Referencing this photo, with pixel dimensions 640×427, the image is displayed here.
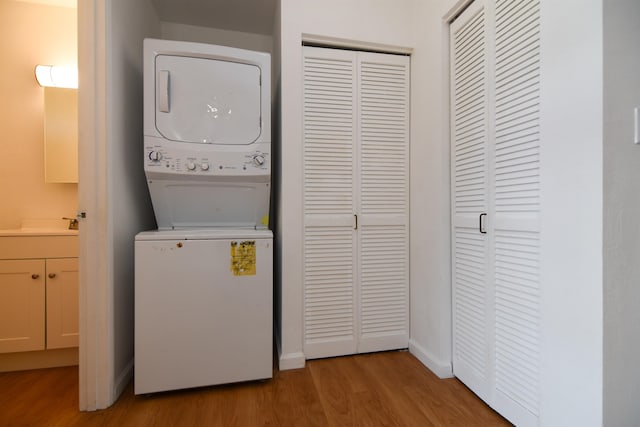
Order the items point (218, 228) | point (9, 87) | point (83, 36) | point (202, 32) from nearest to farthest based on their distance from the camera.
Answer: point (83, 36)
point (218, 228)
point (9, 87)
point (202, 32)

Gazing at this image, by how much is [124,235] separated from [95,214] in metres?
0.23

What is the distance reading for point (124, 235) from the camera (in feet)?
5.22

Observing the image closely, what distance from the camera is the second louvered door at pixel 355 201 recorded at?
1.85 m

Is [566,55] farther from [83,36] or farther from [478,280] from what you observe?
[83,36]

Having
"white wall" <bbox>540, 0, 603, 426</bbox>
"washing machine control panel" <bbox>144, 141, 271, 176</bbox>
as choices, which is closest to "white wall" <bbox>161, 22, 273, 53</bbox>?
"washing machine control panel" <bbox>144, 141, 271, 176</bbox>

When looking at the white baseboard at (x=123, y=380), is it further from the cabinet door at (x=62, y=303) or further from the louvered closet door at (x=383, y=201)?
the louvered closet door at (x=383, y=201)

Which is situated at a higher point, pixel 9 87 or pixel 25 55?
pixel 25 55

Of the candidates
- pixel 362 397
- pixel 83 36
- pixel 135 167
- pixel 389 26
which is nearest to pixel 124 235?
pixel 135 167

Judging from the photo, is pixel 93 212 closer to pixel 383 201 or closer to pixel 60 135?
pixel 60 135

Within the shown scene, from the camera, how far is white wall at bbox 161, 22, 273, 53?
2293 millimetres

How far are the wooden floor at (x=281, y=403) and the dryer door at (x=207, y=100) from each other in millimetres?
1407

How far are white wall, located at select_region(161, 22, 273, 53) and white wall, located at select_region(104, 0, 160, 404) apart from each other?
42 centimetres
